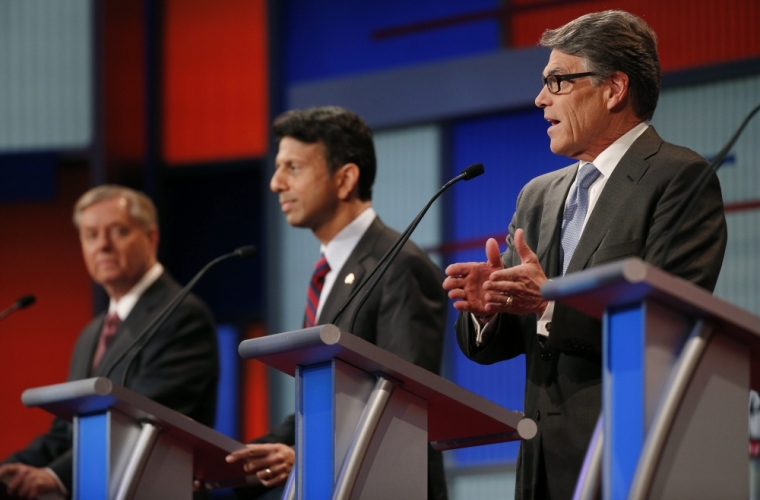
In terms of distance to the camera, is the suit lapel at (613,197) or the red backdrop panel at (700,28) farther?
the red backdrop panel at (700,28)

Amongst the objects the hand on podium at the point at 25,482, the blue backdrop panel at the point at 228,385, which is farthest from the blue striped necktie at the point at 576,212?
the blue backdrop panel at the point at 228,385

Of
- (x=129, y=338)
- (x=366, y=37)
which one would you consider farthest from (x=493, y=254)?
(x=366, y=37)

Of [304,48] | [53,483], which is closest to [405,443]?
[53,483]

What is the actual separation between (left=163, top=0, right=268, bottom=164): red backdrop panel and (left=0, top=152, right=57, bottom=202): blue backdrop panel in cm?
76

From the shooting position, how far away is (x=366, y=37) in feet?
19.2

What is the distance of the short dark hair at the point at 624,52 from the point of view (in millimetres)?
2518

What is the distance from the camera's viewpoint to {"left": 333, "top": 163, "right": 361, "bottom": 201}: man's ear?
362 cm

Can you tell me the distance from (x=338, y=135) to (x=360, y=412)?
5.76 feet

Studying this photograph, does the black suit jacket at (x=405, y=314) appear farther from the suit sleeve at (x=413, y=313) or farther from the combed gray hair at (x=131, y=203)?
the combed gray hair at (x=131, y=203)

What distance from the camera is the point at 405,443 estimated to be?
83.6 inches

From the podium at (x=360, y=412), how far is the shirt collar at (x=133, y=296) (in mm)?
2207

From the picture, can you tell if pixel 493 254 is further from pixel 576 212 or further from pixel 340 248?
pixel 340 248

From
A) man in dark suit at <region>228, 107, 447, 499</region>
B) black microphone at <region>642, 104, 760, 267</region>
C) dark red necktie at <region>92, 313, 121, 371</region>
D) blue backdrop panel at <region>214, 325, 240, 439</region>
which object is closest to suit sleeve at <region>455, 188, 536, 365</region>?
black microphone at <region>642, 104, 760, 267</region>

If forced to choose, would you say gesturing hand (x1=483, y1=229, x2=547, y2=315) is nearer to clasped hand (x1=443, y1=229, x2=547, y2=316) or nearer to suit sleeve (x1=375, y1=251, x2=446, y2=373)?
clasped hand (x1=443, y1=229, x2=547, y2=316)
